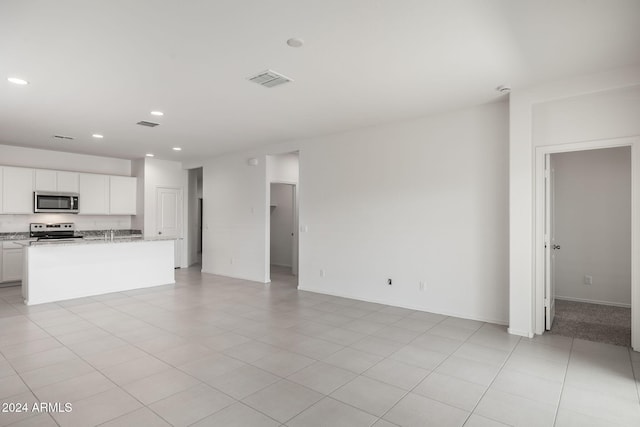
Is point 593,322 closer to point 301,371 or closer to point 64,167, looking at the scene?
point 301,371

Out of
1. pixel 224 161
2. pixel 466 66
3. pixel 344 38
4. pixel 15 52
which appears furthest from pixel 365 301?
pixel 15 52

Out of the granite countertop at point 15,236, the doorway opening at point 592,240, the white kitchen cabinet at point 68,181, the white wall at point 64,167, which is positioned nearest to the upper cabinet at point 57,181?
the white kitchen cabinet at point 68,181

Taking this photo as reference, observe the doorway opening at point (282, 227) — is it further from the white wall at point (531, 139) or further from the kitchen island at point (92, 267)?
the white wall at point (531, 139)

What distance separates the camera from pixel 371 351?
3586 millimetres

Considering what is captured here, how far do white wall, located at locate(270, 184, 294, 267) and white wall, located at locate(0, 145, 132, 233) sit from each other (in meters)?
3.59

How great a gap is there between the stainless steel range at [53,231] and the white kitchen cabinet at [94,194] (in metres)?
0.42

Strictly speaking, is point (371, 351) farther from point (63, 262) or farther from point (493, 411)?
point (63, 262)

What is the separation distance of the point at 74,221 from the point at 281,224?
4.71 m

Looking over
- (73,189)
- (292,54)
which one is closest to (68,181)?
(73,189)

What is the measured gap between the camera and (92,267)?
19.8 feet

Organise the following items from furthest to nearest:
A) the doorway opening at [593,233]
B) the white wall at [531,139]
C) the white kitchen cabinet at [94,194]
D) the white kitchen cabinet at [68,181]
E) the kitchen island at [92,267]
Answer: the white kitchen cabinet at [94,194] < the white kitchen cabinet at [68,181] < the kitchen island at [92,267] < the doorway opening at [593,233] < the white wall at [531,139]

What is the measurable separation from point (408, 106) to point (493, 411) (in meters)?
3.49

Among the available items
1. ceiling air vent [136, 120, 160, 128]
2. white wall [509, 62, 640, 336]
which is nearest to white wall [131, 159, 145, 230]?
ceiling air vent [136, 120, 160, 128]

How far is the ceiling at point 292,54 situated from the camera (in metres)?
2.48
